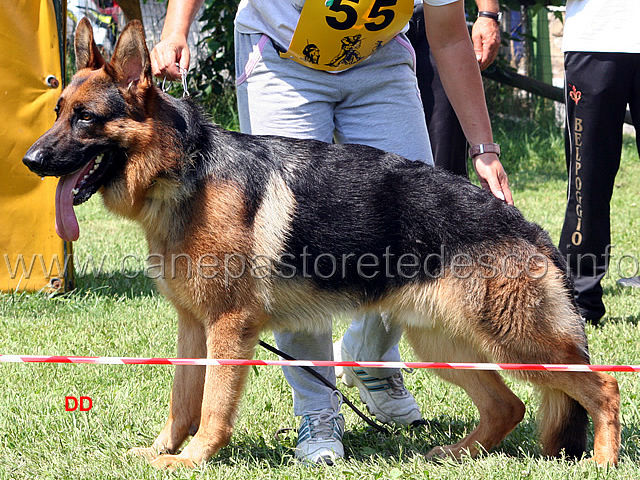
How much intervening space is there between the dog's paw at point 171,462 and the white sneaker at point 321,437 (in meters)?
0.50

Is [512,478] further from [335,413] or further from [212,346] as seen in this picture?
[212,346]

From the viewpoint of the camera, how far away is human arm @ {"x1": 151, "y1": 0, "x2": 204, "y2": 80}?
2938 mm

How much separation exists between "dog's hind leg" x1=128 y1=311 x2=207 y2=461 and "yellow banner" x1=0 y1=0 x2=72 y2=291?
9.18 feet

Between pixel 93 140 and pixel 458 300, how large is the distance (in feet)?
4.84

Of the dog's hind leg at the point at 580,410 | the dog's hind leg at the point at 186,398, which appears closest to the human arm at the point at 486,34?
the dog's hind leg at the point at 580,410

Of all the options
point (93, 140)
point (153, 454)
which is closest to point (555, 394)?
point (153, 454)

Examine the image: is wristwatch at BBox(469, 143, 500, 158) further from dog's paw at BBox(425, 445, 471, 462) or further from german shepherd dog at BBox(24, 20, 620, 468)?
dog's paw at BBox(425, 445, 471, 462)

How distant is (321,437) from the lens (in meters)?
3.15

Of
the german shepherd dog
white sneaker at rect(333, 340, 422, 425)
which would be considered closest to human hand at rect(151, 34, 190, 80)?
the german shepherd dog

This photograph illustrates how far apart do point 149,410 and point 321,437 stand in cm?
91

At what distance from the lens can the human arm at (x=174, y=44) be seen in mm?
2938

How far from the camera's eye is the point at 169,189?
2801 mm

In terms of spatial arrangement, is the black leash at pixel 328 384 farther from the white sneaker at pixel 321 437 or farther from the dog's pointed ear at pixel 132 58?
the dog's pointed ear at pixel 132 58

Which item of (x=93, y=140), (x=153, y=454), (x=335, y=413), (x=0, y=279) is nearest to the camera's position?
(x=93, y=140)
